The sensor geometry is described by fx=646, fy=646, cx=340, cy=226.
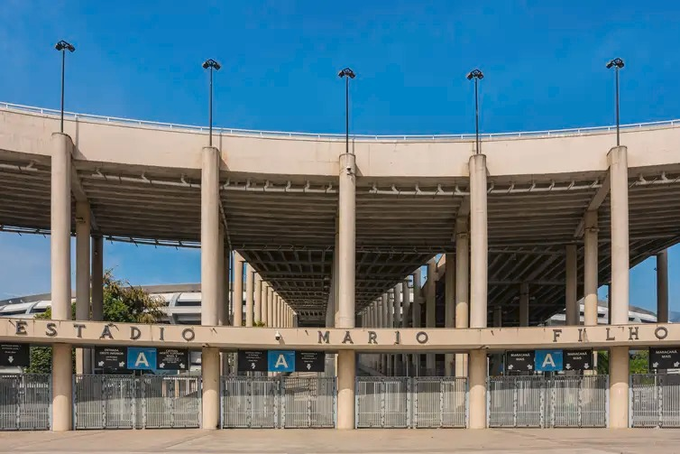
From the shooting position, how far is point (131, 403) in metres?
29.3

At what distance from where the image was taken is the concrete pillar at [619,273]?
Result: 97.4 ft

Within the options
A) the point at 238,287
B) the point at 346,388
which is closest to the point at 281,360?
the point at 346,388

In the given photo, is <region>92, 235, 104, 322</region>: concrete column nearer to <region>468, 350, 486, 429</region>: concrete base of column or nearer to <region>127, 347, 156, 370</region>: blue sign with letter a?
<region>127, 347, 156, 370</region>: blue sign with letter a

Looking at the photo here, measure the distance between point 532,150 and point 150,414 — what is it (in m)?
22.3

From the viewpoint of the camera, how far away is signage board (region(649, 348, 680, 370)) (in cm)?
3019

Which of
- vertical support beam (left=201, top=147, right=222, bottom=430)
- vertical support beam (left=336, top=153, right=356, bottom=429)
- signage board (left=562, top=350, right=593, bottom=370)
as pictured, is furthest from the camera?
vertical support beam (left=336, top=153, right=356, bottom=429)

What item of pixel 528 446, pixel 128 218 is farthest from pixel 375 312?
pixel 528 446

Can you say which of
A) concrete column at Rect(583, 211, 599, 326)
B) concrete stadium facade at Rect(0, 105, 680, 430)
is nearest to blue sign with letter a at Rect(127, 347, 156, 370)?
concrete stadium facade at Rect(0, 105, 680, 430)

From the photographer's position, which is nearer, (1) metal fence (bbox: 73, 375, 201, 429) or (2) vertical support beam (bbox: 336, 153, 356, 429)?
(1) metal fence (bbox: 73, 375, 201, 429)

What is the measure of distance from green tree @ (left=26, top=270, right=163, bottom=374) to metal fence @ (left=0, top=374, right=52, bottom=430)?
103ft

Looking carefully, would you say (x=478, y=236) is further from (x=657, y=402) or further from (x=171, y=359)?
(x=171, y=359)

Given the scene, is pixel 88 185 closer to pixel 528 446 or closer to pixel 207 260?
pixel 207 260

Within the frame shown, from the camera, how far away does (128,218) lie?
42312 mm

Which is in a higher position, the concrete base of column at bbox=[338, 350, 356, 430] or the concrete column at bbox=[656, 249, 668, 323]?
the concrete column at bbox=[656, 249, 668, 323]
